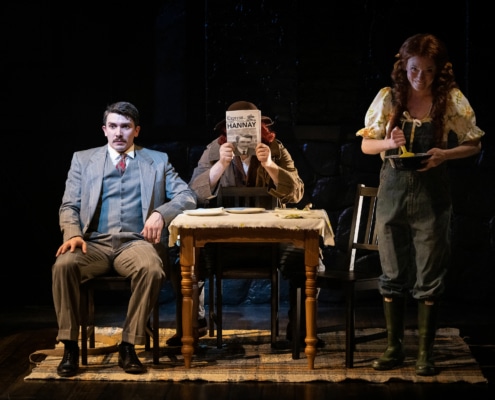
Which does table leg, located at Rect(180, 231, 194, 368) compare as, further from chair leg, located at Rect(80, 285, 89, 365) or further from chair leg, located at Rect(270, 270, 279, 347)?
chair leg, located at Rect(270, 270, 279, 347)

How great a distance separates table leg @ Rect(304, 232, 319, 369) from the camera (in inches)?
183

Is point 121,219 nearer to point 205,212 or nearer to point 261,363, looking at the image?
point 205,212

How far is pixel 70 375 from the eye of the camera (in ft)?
15.3

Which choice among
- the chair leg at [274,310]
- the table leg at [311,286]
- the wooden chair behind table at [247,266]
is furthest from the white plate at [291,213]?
the chair leg at [274,310]

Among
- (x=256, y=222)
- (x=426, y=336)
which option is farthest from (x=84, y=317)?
(x=426, y=336)

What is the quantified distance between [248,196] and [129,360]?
4.26 ft

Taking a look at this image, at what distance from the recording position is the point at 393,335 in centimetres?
478

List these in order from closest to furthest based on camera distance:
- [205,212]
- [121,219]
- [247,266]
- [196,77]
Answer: [205,212] < [121,219] < [247,266] < [196,77]

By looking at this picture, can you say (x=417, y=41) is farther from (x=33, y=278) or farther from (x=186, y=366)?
(x=33, y=278)

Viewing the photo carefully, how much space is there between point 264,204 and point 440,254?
4.16 feet

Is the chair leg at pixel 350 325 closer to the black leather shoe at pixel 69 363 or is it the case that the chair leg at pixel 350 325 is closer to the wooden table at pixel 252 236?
the wooden table at pixel 252 236

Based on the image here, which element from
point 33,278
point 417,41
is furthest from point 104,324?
point 417,41

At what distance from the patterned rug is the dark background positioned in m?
1.34

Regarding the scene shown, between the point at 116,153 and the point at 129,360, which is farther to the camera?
the point at 116,153
